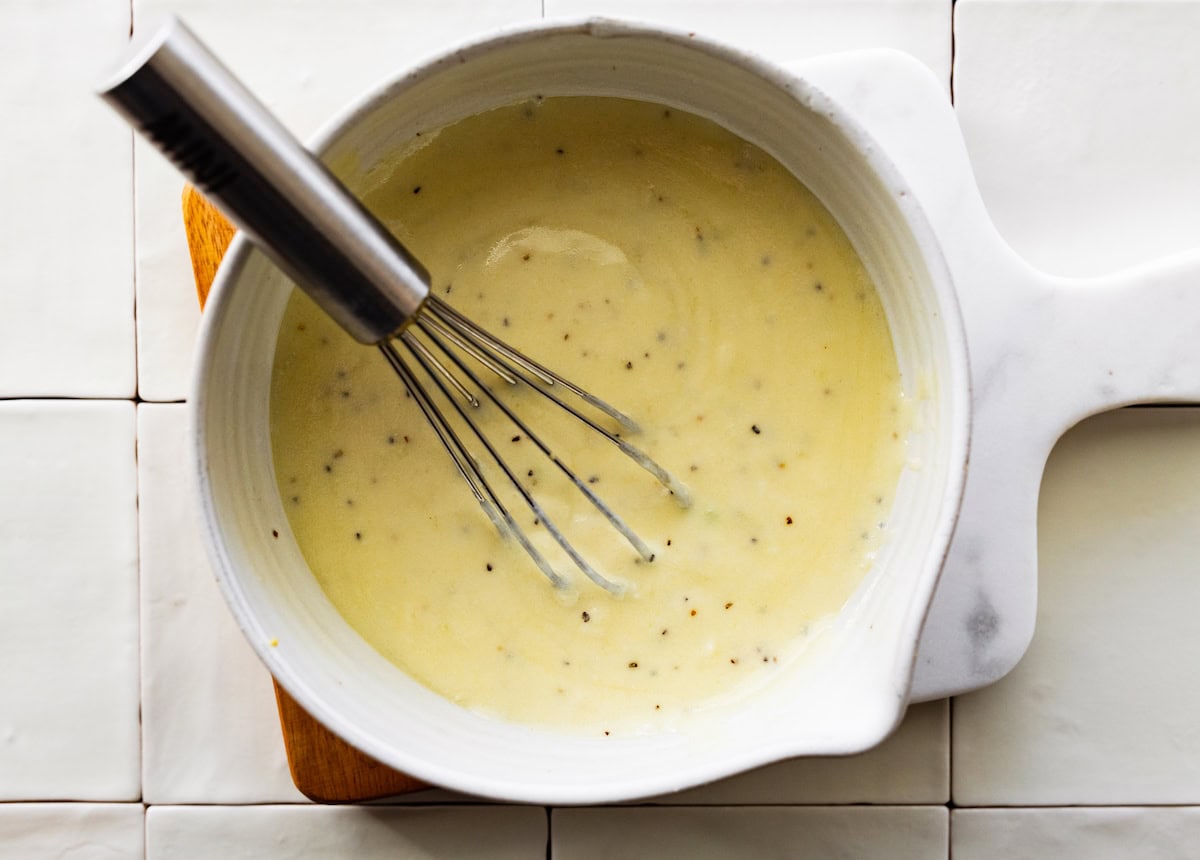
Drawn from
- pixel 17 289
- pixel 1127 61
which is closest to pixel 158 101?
pixel 17 289

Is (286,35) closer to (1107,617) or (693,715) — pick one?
(693,715)

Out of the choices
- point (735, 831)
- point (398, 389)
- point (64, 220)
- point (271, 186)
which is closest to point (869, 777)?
point (735, 831)

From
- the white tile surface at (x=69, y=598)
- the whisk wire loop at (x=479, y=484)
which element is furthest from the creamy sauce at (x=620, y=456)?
the white tile surface at (x=69, y=598)

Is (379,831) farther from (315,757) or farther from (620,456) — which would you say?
(620,456)

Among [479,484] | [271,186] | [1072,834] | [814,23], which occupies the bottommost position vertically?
[1072,834]

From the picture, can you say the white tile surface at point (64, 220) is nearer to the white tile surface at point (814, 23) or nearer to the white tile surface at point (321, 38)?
the white tile surface at point (321, 38)

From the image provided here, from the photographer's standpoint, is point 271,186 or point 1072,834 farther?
point 1072,834

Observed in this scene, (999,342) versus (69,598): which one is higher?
(999,342)
